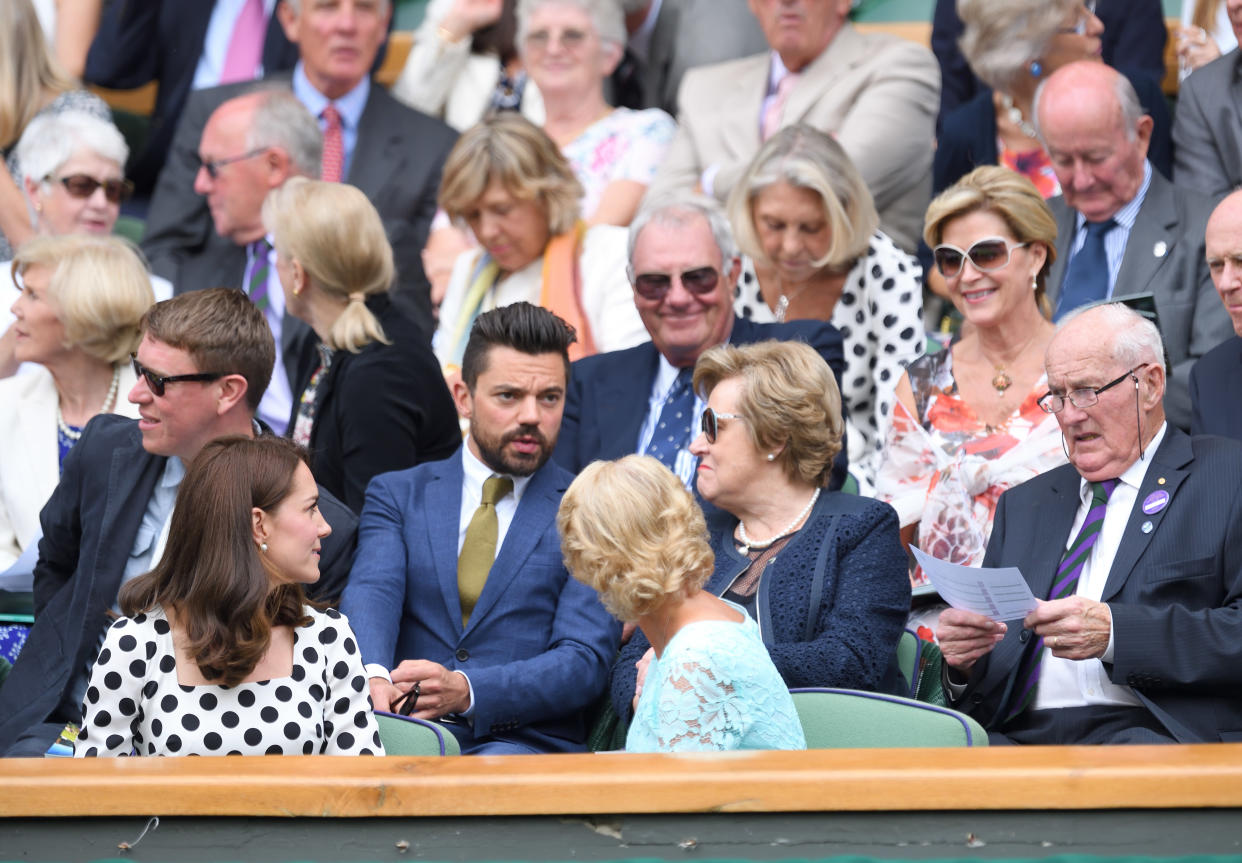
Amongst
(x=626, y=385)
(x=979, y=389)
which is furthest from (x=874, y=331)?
(x=626, y=385)

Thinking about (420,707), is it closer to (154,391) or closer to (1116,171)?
(154,391)

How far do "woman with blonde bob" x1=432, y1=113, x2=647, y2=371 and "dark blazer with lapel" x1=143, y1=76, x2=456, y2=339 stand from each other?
71 cm

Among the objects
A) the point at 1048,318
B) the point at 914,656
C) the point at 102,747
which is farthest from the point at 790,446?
the point at 102,747

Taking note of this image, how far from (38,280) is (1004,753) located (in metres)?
3.31

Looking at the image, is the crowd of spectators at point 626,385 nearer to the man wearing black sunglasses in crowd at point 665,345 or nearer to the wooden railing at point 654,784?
the man wearing black sunglasses in crowd at point 665,345

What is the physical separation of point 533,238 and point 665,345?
0.89 metres

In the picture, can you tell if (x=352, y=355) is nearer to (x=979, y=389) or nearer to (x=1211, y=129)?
(x=979, y=389)

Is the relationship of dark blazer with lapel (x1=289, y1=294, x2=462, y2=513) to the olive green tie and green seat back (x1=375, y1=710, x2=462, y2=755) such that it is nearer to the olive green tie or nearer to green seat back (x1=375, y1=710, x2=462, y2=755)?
the olive green tie

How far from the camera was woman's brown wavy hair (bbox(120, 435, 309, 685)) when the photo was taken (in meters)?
2.86

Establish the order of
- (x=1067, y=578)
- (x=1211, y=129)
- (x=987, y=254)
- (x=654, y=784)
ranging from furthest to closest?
(x=1211, y=129)
(x=987, y=254)
(x=1067, y=578)
(x=654, y=784)

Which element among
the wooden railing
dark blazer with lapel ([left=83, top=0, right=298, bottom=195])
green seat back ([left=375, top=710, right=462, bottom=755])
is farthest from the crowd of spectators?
the wooden railing

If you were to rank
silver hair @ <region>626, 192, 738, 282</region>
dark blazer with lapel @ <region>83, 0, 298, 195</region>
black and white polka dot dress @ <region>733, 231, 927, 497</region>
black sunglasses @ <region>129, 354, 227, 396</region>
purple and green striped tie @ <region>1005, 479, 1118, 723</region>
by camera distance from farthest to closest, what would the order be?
1. dark blazer with lapel @ <region>83, 0, 298, 195</region>
2. black and white polka dot dress @ <region>733, 231, 927, 497</region>
3. silver hair @ <region>626, 192, 738, 282</region>
4. black sunglasses @ <region>129, 354, 227, 396</region>
5. purple and green striped tie @ <region>1005, 479, 1118, 723</region>

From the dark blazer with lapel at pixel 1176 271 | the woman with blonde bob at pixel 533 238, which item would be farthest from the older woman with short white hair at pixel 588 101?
the dark blazer with lapel at pixel 1176 271

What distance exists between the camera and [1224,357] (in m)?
4.03
